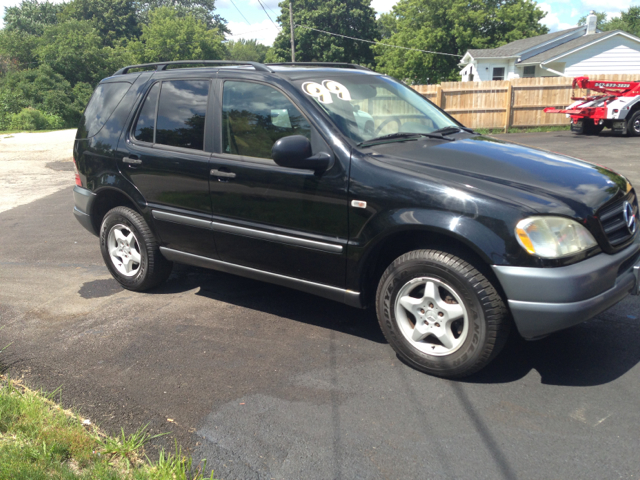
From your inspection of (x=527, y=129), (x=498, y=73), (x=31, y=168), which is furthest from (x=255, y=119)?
(x=498, y=73)

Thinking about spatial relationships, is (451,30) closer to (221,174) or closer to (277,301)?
(277,301)

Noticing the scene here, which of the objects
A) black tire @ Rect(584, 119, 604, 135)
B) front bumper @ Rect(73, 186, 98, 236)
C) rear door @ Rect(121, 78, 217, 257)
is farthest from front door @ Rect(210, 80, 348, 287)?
black tire @ Rect(584, 119, 604, 135)

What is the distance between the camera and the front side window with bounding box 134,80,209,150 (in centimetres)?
457

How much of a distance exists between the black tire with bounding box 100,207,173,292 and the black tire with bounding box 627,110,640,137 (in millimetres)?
16399

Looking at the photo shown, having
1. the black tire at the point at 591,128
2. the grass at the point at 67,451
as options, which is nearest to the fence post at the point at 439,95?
the black tire at the point at 591,128

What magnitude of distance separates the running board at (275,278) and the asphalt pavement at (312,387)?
39 centimetres

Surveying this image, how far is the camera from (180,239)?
15.7 ft

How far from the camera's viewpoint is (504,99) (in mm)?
21172

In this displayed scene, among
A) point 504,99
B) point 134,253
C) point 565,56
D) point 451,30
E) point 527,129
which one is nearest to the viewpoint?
point 134,253

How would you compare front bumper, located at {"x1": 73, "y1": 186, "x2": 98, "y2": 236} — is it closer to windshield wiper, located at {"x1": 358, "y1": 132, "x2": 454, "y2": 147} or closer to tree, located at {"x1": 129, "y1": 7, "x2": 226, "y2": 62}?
windshield wiper, located at {"x1": 358, "y1": 132, "x2": 454, "y2": 147}

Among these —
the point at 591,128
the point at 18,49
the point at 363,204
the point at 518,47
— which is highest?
the point at 18,49

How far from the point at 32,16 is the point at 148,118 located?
290 feet

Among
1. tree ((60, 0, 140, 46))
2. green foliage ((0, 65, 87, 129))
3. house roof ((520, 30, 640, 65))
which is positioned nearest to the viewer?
house roof ((520, 30, 640, 65))

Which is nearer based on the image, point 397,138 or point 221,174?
point 397,138
